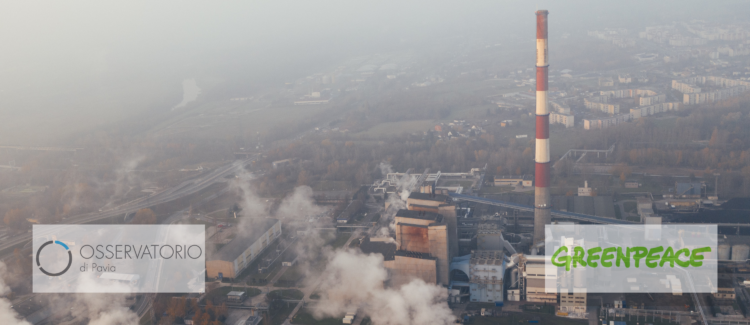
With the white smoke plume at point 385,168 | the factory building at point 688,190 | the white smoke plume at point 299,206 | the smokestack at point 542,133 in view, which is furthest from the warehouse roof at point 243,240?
the factory building at point 688,190

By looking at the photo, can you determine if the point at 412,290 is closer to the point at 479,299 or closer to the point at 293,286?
the point at 479,299

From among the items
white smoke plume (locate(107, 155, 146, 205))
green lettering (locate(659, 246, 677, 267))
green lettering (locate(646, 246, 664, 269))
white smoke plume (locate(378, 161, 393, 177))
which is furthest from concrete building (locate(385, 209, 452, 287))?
white smoke plume (locate(107, 155, 146, 205))

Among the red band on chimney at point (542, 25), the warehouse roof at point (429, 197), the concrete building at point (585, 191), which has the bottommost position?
the concrete building at point (585, 191)

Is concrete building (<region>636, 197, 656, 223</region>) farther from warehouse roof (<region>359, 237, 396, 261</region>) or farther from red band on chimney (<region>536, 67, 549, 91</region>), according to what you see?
warehouse roof (<region>359, 237, 396, 261</region>)

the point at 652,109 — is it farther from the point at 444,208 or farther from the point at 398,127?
the point at 444,208

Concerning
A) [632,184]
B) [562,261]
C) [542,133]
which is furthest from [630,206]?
[562,261]

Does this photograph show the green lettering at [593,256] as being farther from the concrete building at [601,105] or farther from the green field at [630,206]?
the concrete building at [601,105]
